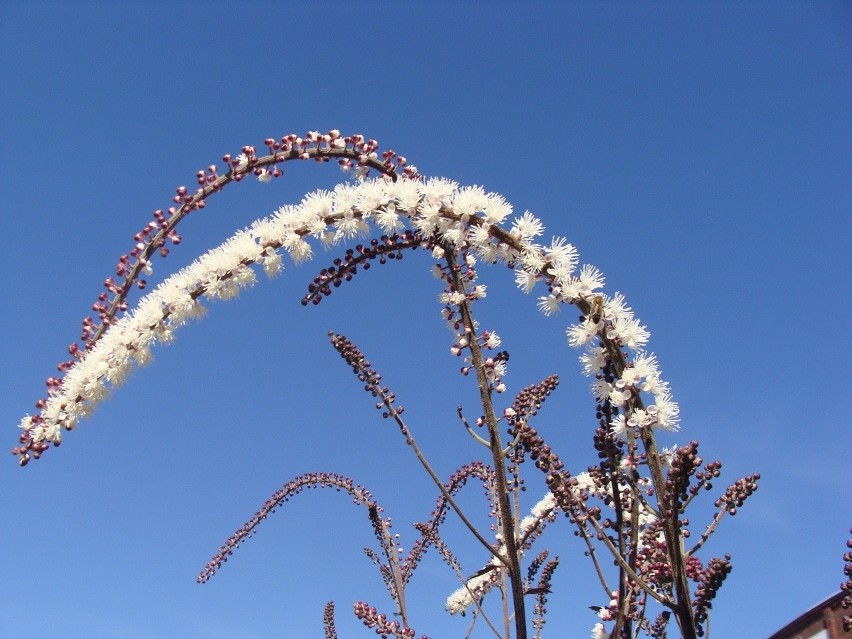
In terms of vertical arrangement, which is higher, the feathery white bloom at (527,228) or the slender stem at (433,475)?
the feathery white bloom at (527,228)

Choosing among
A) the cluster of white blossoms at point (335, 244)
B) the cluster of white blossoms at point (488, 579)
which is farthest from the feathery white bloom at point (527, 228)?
the cluster of white blossoms at point (488, 579)

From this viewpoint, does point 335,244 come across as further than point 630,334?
Yes

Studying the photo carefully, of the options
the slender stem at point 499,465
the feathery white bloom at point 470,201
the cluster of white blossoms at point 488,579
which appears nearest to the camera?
the slender stem at point 499,465

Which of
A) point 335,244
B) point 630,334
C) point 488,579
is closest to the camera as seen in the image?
point 630,334

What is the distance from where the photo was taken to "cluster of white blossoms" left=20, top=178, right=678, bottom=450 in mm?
3059

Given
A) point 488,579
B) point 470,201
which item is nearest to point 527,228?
point 470,201

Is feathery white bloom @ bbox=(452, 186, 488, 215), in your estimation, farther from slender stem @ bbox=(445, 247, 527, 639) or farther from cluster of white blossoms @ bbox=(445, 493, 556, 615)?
cluster of white blossoms @ bbox=(445, 493, 556, 615)

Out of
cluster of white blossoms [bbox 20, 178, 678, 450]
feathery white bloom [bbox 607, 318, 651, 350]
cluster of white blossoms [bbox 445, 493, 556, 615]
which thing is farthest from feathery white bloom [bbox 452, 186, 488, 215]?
cluster of white blossoms [bbox 445, 493, 556, 615]

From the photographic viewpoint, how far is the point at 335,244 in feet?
12.3

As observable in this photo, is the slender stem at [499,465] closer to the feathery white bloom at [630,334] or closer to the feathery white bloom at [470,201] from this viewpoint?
the feathery white bloom at [470,201]

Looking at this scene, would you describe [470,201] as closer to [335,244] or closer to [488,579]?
[335,244]

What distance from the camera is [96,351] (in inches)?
141

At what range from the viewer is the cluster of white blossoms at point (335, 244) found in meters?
3.06

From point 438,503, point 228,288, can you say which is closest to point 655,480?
point 228,288
